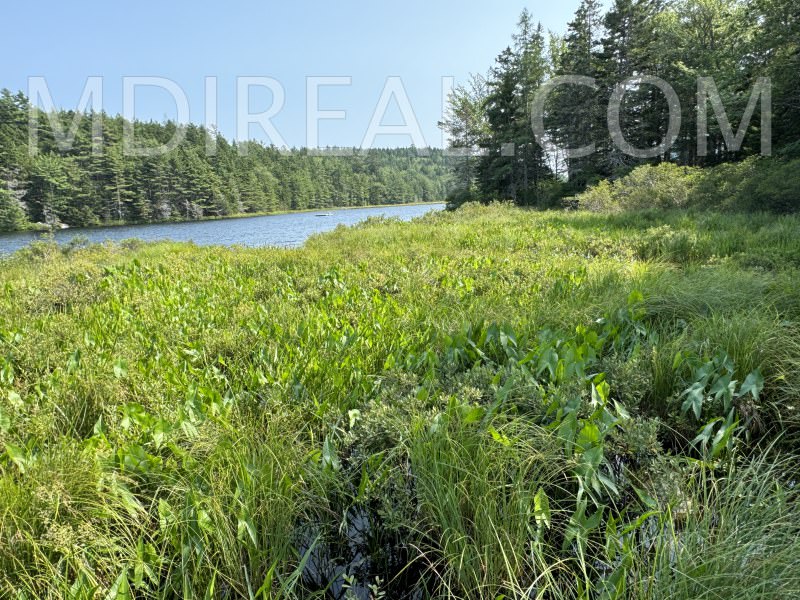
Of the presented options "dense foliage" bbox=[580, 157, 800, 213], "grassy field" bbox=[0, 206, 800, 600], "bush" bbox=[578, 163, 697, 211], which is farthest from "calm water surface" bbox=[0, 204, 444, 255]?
"grassy field" bbox=[0, 206, 800, 600]

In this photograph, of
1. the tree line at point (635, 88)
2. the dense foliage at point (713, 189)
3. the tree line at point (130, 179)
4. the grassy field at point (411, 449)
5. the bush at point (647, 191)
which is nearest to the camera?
the grassy field at point (411, 449)

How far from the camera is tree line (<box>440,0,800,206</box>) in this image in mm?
19328

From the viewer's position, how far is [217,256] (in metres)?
9.85

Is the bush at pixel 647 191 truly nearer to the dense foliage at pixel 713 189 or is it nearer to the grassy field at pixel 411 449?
the dense foliage at pixel 713 189

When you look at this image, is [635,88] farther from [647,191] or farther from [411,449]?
[411,449]

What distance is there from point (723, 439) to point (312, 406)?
89.3 inches

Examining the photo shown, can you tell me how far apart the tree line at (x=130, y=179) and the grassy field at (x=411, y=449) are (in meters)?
53.4

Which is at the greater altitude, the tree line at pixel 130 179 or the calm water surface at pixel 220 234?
the tree line at pixel 130 179

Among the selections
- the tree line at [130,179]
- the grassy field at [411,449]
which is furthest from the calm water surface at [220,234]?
the tree line at [130,179]

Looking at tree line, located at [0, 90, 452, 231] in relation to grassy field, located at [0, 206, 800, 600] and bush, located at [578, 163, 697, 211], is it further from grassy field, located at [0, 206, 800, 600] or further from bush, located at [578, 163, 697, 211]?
grassy field, located at [0, 206, 800, 600]

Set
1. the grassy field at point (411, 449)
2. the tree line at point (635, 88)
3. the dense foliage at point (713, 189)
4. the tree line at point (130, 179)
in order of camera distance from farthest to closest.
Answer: the tree line at point (130, 179) → the tree line at point (635, 88) → the dense foliage at point (713, 189) → the grassy field at point (411, 449)

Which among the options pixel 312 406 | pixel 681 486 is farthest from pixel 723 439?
pixel 312 406

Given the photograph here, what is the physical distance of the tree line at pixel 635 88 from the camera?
19328 millimetres

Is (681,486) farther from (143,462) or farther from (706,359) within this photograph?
(143,462)
